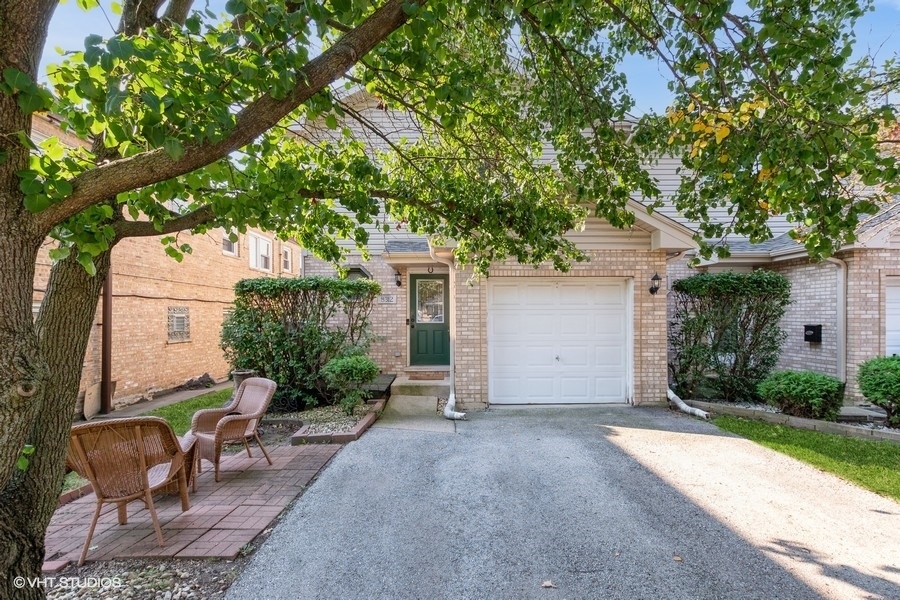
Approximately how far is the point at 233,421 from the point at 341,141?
3531 mm

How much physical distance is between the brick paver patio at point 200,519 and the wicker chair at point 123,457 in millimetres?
142

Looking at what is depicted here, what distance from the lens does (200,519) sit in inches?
148

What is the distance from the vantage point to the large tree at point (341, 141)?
1.88 m

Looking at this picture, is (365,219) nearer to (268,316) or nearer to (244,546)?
(244,546)

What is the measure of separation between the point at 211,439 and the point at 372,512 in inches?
85.6

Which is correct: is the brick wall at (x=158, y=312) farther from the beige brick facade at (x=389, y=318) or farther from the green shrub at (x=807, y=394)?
the green shrub at (x=807, y=394)

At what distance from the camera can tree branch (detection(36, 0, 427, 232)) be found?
1911 mm

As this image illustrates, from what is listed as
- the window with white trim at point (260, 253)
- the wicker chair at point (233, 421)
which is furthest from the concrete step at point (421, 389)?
the window with white trim at point (260, 253)

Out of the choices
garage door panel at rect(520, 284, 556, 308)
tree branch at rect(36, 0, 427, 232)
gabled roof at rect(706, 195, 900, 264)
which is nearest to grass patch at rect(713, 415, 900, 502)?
gabled roof at rect(706, 195, 900, 264)

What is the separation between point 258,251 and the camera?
47.8ft

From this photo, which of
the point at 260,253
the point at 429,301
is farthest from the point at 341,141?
the point at 260,253

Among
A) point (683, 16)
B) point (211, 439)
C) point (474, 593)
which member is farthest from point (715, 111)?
point (211, 439)

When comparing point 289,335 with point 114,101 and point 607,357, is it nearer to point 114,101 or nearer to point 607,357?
point 607,357

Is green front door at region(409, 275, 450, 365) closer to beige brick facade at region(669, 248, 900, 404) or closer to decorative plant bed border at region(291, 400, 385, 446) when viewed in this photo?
decorative plant bed border at region(291, 400, 385, 446)
